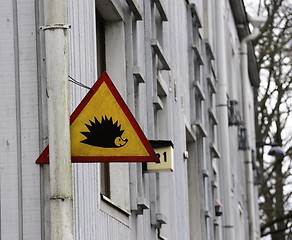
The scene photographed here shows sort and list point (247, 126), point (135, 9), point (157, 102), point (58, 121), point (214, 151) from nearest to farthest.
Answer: point (58, 121), point (135, 9), point (157, 102), point (214, 151), point (247, 126)

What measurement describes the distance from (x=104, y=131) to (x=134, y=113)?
4.00 m

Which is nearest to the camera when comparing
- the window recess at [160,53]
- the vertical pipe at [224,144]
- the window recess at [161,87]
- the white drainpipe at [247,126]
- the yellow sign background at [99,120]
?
the yellow sign background at [99,120]

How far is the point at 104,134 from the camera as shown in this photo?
7773 millimetres

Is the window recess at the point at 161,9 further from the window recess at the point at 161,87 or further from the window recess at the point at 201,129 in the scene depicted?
the window recess at the point at 201,129

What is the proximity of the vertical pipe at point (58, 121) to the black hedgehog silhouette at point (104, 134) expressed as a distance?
420mm

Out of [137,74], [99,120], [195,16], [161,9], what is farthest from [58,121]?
[195,16]

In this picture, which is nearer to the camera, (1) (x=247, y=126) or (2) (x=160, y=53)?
(2) (x=160, y=53)

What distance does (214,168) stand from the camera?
20.5 metres

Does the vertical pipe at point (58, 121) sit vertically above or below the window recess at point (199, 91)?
below

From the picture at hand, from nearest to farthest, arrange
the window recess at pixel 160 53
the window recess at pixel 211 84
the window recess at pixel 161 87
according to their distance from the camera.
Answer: the window recess at pixel 160 53 → the window recess at pixel 161 87 → the window recess at pixel 211 84

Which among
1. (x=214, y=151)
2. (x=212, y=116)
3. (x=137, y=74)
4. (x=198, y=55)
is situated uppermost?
(x=198, y=55)

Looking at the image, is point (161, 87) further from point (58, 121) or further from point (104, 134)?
point (58, 121)

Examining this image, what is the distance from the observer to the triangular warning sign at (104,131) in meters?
7.66

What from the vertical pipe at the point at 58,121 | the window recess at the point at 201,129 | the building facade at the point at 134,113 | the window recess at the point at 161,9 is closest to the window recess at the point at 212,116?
the building facade at the point at 134,113
